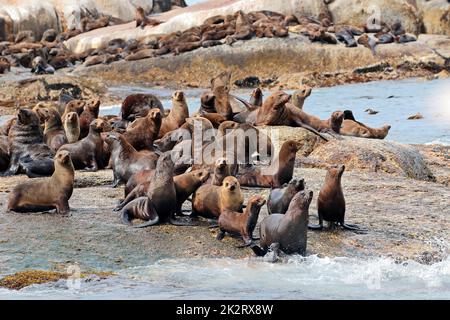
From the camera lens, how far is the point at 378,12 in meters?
33.7

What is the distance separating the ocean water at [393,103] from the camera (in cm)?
1720

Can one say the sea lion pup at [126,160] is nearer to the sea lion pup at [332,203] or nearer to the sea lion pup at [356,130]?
the sea lion pup at [332,203]

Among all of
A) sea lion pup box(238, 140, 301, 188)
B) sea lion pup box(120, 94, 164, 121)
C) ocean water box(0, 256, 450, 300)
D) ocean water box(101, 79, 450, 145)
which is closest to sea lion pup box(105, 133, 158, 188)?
sea lion pup box(238, 140, 301, 188)

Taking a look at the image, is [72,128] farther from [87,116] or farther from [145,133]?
[145,133]

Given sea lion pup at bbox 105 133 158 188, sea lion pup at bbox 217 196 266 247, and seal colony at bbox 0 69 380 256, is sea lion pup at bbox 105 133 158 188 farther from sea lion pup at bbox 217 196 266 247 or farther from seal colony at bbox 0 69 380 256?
sea lion pup at bbox 217 196 266 247

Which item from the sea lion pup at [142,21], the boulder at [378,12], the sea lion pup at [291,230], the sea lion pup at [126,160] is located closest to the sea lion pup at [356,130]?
the sea lion pup at [126,160]

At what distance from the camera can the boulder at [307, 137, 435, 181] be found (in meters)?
10.6

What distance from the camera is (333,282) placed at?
5.93 metres

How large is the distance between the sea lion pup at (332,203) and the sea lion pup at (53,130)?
14.8ft

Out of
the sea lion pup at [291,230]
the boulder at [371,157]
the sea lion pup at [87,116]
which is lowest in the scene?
the boulder at [371,157]

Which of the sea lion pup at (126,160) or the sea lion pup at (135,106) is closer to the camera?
the sea lion pup at (126,160)

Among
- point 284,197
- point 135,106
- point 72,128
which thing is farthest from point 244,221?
point 135,106

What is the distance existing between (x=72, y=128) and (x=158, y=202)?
4076 millimetres
